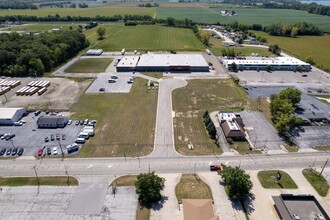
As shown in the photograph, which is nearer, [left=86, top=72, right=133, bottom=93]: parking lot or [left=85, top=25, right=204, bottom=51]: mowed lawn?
[left=86, top=72, right=133, bottom=93]: parking lot

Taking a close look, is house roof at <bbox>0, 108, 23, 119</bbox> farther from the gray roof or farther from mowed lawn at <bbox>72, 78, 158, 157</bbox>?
the gray roof

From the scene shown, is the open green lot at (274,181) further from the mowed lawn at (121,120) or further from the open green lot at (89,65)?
the open green lot at (89,65)

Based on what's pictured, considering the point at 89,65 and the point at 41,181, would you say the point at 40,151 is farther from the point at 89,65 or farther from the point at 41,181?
the point at 89,65

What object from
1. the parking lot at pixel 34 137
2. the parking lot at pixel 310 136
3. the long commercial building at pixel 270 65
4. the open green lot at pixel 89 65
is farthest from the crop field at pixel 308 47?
the parking lot at pixel 34 137

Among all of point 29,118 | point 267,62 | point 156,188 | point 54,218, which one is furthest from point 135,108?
point 267,62

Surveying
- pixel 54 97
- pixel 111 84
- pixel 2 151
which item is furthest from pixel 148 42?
pixel 2 151

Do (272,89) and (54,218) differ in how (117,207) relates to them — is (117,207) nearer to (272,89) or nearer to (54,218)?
(54,218)

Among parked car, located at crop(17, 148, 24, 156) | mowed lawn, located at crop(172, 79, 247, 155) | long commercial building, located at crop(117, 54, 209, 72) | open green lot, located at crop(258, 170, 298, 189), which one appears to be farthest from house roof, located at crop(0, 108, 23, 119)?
open green lot, located at crop(258, 170, 298, 189)
